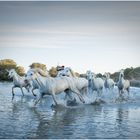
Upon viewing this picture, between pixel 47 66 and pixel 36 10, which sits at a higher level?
pixel 36 10

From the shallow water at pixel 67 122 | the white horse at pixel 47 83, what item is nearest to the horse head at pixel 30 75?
the white horse at pixel 47 83

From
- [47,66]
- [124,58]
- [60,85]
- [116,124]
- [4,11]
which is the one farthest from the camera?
[47,66]

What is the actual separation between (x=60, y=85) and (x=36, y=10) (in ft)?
7.79

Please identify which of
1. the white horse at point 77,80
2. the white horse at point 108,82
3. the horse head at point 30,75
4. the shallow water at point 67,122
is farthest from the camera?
the white horse at point 108,82

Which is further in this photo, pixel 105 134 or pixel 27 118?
pixel 27 118

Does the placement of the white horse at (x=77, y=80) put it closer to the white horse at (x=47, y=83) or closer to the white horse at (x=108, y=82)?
the white horse at (x=47, y=83)

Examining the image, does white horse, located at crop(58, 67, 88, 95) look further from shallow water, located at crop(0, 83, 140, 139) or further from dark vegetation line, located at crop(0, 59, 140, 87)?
dark vegetation line, located at crop(0, 59, 140, 87)

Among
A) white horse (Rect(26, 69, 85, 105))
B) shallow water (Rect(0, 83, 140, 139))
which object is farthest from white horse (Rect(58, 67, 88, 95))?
shallow water (Rect(0, 83, 140, 139))

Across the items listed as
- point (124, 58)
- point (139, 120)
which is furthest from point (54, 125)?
point (124, 58)

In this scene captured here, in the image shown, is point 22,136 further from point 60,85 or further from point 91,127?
point 60,85

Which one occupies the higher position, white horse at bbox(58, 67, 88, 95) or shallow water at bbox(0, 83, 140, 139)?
white horse at bbox(58, 67, 88, 95)

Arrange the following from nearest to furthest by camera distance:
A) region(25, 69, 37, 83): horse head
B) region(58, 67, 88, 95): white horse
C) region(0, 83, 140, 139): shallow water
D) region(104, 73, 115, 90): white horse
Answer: region(0, 83, 140, 139): shallow water, region(25, 69, 37, 83): horse head, region(58, 67, 88, 95): white horse, region(104, 73, 115, 90): white horse

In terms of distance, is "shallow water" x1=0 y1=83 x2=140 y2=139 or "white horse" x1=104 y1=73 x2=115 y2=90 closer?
"shallow water" x1=0 y1=83 x2=140 y2=139

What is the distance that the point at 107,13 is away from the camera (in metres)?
10.8
